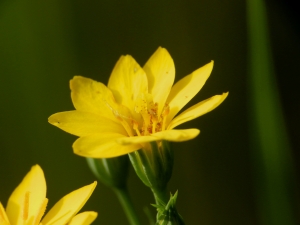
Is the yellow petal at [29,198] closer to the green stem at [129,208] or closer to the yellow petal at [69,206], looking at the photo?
the yellow petal at [69,206]

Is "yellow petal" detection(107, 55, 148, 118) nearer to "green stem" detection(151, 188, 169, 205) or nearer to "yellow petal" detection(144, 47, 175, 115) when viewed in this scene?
"yellow petal" detection(144, 47, 175, 115)

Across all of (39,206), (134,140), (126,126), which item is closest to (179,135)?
(134,140)

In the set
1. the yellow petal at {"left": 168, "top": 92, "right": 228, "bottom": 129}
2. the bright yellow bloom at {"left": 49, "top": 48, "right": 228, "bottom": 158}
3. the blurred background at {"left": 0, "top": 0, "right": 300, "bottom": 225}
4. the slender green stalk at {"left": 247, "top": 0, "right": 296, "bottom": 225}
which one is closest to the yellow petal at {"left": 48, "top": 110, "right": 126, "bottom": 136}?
the bright yellow bloom at {"left": 49, "top": 48, "right": 228, "bottom": 158}

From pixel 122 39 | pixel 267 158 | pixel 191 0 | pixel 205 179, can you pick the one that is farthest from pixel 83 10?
pixel 267 158

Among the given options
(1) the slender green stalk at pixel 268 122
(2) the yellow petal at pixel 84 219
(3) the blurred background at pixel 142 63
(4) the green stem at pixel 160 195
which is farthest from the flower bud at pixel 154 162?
(3) the blurred background at pixel 142 63

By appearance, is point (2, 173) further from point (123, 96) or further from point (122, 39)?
point (123, 96)
